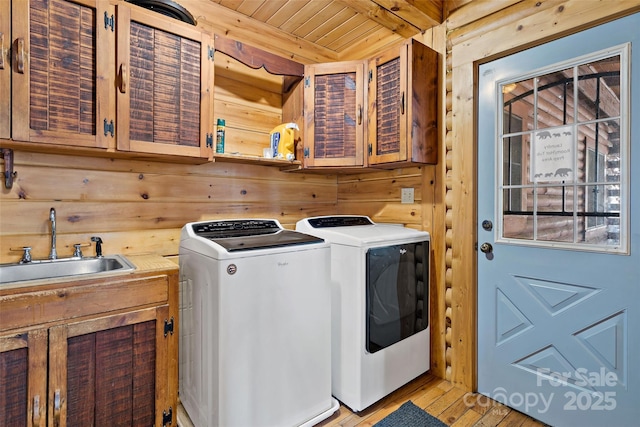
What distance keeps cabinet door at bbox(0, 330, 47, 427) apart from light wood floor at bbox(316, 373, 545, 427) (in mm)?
1275

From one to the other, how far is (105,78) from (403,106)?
162 centimetres

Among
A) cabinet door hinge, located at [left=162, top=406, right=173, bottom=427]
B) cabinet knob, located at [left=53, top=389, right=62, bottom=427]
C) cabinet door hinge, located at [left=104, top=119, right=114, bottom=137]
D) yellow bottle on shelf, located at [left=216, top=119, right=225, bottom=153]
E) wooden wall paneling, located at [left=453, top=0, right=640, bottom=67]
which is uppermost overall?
wooden wall paneling, located at [left=453, top=0, right=640, bottom=67]

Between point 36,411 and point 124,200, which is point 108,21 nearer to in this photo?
point 124,200

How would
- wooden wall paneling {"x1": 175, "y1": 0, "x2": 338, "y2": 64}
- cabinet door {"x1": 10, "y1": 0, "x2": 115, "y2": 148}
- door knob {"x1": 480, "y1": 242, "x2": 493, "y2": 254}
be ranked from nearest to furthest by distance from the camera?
cabinet door {"x1": 10, "y1": 0, "x2": 115, "y2": 148}
door knob {"x1": 480, "y1": 242, "x2": 493, "y2": 254}
wooden wall paneling {"x1": 175, "y1": 0, "x2": 338, "y2": 64}

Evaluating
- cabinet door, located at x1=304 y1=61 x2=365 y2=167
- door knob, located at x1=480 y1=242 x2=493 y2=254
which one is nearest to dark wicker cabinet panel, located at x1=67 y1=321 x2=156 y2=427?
cabinet door, located at x1=304 y1=61 x2=365 y2=167

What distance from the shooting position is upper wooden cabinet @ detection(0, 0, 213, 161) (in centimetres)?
133

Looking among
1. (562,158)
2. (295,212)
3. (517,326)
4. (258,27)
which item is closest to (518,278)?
(517,326)

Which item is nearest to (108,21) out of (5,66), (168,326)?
(5,66)

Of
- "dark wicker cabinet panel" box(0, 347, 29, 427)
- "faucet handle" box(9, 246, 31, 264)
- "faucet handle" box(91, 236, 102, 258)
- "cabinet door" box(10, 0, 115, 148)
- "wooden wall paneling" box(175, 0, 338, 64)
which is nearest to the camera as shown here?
"dark wicker cabinet panel" box(0, 347, 29, 427)

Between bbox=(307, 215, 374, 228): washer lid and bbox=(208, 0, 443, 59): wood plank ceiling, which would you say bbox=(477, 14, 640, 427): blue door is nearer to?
bbox=(208, 0, 443, 59): wood plank ceiling

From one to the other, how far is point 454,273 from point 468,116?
1.00 m

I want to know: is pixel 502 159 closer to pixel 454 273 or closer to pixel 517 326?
pixel 454 273

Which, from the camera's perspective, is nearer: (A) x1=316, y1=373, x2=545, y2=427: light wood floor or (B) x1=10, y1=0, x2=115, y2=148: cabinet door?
(B) x1=10, y1=0, x2=115, y2=148: cabinet door

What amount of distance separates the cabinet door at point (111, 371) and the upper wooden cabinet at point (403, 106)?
160 cm
